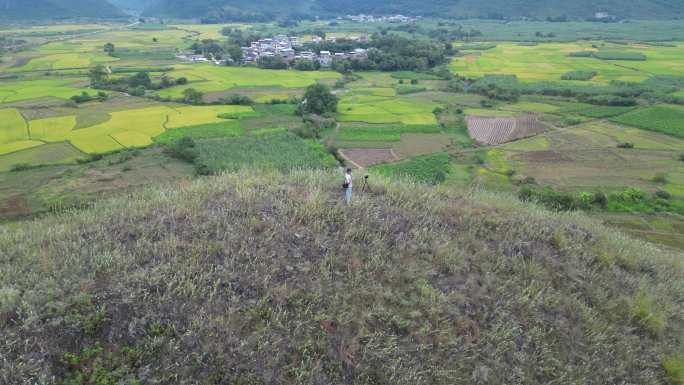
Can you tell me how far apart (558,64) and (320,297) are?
8161 centimetres

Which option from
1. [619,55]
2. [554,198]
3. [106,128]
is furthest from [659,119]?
[106,128]

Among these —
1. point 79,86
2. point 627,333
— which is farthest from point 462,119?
point 79,86

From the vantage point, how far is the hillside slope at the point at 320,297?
21.9 feet

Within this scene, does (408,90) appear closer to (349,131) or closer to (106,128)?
(349,131)

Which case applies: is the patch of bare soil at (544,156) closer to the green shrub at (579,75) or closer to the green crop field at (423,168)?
the green crop field at (423,168)

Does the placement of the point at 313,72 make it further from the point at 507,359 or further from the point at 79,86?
the point at 507,359

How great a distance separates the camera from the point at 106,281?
7582mm

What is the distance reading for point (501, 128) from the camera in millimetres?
43031

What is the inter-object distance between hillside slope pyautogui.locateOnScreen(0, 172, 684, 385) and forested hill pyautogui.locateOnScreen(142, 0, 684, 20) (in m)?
170

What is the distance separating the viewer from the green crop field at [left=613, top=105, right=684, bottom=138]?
41219 mm

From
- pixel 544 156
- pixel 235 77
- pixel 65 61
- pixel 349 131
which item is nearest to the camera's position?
pixel 544 156

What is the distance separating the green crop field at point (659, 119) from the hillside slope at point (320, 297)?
38.6 metres

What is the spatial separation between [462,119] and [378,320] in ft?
137

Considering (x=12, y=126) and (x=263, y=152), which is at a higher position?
(x=12, y=126)
